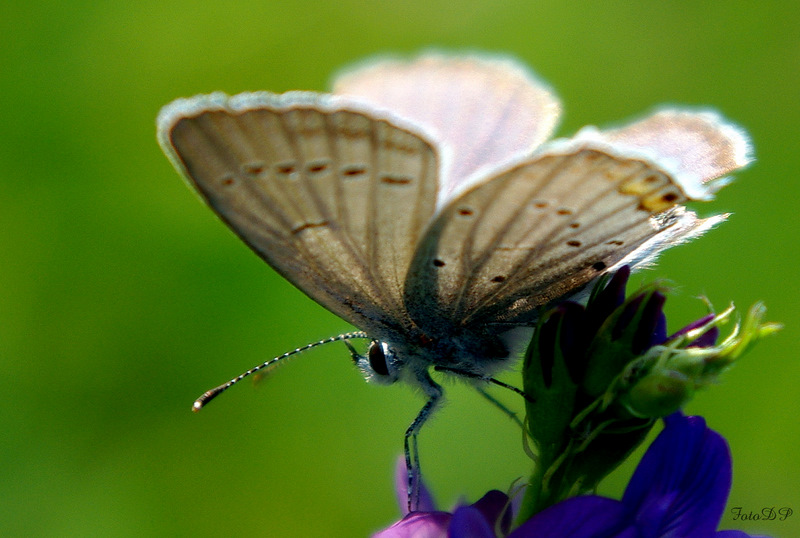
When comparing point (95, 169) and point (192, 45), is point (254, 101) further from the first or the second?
point (192, 45)

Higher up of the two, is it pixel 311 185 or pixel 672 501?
pixel 311 185

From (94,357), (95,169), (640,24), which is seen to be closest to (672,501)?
(94,357)

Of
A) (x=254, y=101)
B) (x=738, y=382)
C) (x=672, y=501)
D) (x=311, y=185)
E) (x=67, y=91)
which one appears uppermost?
(x=67, y=91)

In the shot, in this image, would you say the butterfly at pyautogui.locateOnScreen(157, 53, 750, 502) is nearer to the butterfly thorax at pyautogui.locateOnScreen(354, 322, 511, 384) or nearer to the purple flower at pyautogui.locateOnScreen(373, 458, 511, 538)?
the butterfly thorax at pyautogui.locateOnScreen(354, 322, 511, 384)

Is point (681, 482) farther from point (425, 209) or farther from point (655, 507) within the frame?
point (425, 209)

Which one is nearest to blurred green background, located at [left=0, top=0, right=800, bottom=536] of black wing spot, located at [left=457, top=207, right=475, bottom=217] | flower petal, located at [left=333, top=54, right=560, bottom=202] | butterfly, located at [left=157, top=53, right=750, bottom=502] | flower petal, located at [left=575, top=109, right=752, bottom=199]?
flower petal, located at [left=333, top=54, right=560, bottom=202]
